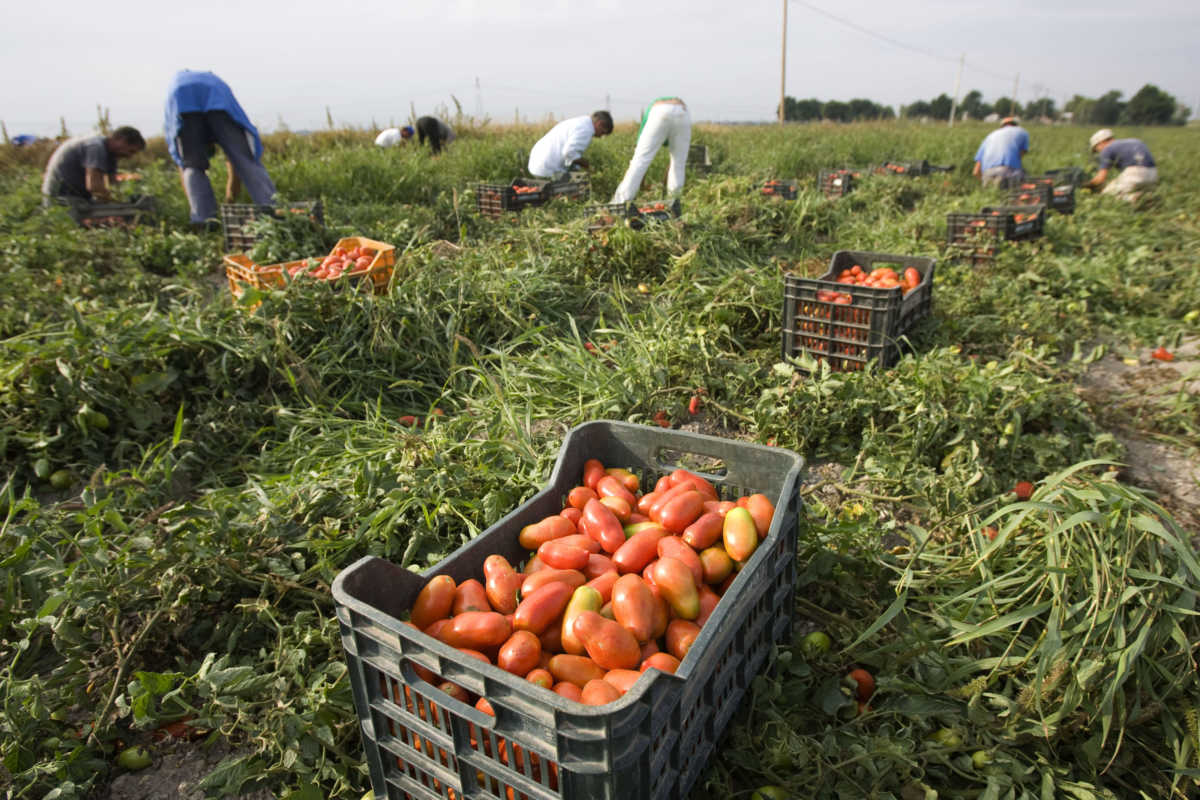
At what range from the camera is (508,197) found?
6.59 meters

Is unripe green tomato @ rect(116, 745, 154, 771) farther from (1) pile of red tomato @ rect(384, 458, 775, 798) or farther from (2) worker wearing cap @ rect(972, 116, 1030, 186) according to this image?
(2) worker wearing cap @ rect(972, 116, 1030, 186)

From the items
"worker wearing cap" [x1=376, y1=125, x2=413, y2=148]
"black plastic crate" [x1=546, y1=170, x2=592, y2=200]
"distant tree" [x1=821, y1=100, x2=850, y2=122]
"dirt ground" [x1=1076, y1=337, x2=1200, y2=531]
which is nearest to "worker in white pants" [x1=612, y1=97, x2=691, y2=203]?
"black plastic crate" [x1=546, y1=170, x2=592, y2=200]

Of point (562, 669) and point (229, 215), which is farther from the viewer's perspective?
point (229, 215)

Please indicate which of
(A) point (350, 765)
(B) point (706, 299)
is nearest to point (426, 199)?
(B) point (706, 299)

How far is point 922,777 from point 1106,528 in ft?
2.65

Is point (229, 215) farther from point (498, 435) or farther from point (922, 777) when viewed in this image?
point (922, 777)

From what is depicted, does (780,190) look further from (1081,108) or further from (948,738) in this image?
(1081,108)

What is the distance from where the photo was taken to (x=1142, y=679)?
1.63 meters

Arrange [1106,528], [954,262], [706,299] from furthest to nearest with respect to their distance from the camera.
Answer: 1. [954,262]
2. [706,299]
3. [1106,528]

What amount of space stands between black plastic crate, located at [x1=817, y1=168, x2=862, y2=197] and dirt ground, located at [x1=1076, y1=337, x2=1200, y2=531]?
16.1 feet

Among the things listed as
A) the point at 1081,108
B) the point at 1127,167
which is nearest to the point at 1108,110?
the point at 1081,108

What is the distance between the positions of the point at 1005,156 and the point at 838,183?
7.99 feet

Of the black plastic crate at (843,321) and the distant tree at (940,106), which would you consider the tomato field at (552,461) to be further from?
the distant tree at (940,106)

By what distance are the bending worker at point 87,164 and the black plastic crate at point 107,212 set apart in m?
0.24
